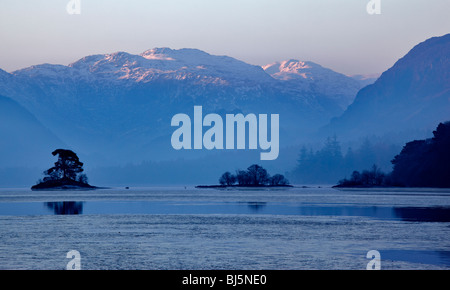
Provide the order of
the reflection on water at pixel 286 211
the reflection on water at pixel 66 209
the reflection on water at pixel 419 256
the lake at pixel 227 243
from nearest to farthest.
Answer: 1. the lake at pixel 227 243
2. the reflection on water at pixel 419 256
3. the reflection on water at pixel 286 211
4. the reflection on water at pixel 66 209

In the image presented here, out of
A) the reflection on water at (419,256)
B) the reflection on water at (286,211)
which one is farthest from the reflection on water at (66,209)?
the reflection on water at (419,256)

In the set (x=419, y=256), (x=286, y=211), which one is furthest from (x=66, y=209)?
(x=419, y=256)

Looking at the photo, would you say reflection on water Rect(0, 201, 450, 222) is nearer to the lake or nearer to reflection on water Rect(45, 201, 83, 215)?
reflection on water Rect(45, 201, 83, 215)

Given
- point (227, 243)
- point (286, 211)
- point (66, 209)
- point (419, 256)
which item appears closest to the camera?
point (419, 256)

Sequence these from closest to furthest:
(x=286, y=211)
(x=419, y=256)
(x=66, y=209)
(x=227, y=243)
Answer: (x=419, y=256) → (x=227, y=243) → (x=286, y=211) → (x=66, y=209)

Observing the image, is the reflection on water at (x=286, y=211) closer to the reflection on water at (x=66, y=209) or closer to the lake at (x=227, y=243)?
the reflection on water at (x=66, y=209)

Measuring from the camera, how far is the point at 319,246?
63.7m

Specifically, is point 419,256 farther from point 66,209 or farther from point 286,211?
point 66,209

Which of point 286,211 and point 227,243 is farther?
point 286,211

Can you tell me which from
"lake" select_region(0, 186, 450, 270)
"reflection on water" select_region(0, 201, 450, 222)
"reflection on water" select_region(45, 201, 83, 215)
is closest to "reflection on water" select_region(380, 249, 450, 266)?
"lake" select_region(0, 186, 450, 270)

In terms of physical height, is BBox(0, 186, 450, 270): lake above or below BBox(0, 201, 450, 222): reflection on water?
below

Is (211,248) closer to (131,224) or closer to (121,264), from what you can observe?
(121,264)

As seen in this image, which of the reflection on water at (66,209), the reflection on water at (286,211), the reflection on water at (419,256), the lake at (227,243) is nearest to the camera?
the lake at (227,243)
